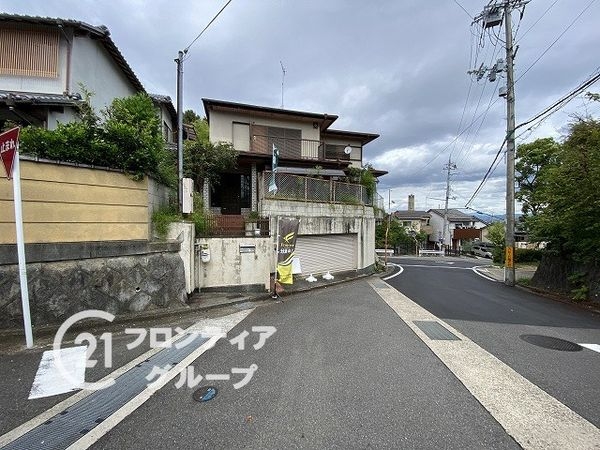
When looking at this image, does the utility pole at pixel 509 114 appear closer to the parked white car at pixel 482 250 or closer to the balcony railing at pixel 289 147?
the balcony railing at pixel 289 147

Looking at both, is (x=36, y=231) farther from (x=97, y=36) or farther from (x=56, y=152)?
(x=97, y=36)

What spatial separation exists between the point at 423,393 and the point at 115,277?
218 inches

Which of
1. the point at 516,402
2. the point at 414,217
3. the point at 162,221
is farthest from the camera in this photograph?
the point at 414,217

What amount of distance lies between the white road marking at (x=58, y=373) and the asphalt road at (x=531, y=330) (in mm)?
5596

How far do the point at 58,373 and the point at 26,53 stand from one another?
33.9 feet

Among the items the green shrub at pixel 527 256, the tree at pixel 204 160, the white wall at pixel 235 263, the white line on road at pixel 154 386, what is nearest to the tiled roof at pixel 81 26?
the tree at pixel 204 160

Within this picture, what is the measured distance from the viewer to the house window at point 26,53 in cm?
865

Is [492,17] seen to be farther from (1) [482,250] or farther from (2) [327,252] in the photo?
(1) [482,250]

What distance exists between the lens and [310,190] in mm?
11234

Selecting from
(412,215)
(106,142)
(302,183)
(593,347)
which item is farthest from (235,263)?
(412,215)

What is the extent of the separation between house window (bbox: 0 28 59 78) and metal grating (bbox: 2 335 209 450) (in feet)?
33.1

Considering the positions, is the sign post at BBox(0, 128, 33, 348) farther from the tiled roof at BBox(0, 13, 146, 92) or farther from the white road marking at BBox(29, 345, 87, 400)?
the tiled roof at BBox(0, 13, 146, 92)

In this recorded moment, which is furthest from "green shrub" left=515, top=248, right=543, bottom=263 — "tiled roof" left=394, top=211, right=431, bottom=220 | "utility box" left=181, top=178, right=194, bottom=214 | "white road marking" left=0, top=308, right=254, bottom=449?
"white road marking" left=0, top=308, right=254, bottom=449

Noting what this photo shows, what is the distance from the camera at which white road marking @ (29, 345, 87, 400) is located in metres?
3.15
